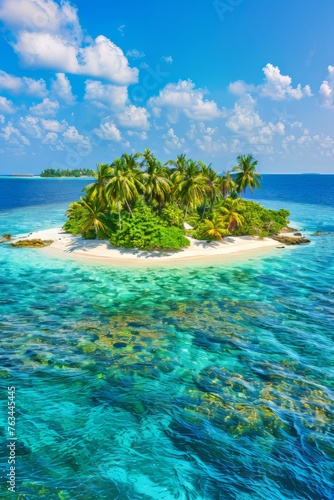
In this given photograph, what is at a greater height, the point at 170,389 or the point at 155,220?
the point at 155,220

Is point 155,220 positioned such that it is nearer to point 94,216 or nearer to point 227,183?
point 94,216

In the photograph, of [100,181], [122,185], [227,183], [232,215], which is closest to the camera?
[122,185]

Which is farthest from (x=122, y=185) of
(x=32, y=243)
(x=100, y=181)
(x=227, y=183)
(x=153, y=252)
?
(x=227, y=183)

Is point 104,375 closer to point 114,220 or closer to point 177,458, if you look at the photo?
point 177,458

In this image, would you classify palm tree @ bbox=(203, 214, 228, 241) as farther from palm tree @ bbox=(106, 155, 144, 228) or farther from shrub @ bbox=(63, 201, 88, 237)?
shrub @ bbox=(63, 201, 88, 237)

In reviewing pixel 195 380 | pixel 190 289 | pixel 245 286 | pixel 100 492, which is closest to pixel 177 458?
pixel 100 492

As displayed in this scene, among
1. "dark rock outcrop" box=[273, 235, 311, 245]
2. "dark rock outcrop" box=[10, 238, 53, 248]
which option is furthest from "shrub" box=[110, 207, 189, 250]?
"dark rock outcrop" box=[273, 235, 311, 245]
